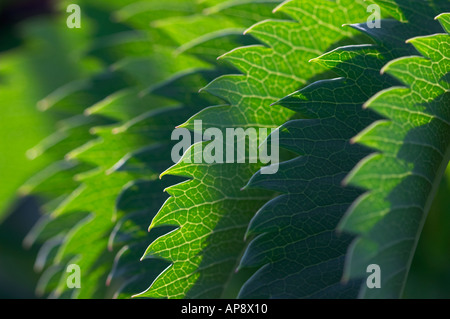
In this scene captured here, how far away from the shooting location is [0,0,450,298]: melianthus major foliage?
0.81m

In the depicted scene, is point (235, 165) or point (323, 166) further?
point (235, 165)

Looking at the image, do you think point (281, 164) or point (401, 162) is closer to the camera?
point (401, 162)

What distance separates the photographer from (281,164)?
2.99 ft

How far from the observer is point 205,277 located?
1045mm

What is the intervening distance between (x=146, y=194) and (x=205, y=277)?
27cm

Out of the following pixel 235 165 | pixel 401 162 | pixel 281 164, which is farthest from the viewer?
pixel 235 165

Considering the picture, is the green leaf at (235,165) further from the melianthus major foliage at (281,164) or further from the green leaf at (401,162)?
the green leaf at (401,162)

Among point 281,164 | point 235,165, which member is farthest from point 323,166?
point 235,165

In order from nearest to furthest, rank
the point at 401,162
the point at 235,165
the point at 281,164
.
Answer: the point at 401,162 → the point at 281,164 → the point at 235,165

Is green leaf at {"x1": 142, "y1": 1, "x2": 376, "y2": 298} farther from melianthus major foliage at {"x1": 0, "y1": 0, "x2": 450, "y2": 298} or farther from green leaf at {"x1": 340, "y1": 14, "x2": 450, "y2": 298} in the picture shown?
green leaf at {"x1": 340, "y1": 14, "x2": 450, "y2": 298}

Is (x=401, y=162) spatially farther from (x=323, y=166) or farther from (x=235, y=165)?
(x=235, y=165)

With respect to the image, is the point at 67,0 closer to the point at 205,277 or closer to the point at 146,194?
the point at 146,194

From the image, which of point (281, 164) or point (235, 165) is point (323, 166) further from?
point (235, 165)

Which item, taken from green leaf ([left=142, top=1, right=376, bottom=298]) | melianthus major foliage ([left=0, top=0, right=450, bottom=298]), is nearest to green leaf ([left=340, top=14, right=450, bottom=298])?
melianthus major foliage ([left=0, top=0, right=450, bottom=298])
